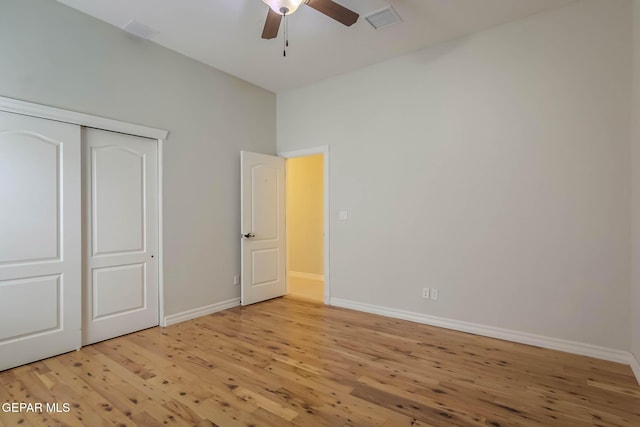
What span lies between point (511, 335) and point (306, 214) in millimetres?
4137

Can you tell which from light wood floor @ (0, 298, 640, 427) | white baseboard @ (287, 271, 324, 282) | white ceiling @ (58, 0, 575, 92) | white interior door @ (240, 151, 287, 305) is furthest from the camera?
white baseboard @ (287, 271, 324, 282)

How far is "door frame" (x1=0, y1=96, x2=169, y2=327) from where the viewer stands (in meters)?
2.68

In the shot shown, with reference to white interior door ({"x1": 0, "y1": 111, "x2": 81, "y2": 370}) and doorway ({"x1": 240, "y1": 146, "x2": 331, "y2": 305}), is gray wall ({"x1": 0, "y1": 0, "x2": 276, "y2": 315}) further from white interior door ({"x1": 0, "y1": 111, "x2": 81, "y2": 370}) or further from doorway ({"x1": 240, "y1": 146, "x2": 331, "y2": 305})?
white interior door ({"x1": 0, "y1": 111, "x2": 81, "y2": 370})

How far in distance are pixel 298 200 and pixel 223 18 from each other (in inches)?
155

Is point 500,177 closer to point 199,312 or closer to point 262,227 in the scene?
point 262,227

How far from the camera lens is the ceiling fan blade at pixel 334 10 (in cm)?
239

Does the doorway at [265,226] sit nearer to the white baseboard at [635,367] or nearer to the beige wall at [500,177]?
the beige wall at [500,177]

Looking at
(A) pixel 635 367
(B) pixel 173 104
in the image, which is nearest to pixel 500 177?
(A) pixel 635 367

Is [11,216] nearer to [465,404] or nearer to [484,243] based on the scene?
[465,404]

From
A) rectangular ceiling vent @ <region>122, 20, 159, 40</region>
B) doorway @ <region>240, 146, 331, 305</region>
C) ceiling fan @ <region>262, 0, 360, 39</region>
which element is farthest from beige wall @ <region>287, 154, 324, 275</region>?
ceiling fan @ <region>262, 0, 360, 39</region>

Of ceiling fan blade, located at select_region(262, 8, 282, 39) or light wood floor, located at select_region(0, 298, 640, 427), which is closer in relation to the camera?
light wood floor, located at select_region(0, 298, 640, 427)

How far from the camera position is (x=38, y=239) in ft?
9.21

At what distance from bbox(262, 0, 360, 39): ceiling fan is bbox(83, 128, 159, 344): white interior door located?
1.97 m

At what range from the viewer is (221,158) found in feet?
14.1
